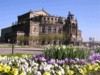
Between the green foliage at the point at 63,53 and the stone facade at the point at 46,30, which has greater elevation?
the stone facade at the point at 46,30

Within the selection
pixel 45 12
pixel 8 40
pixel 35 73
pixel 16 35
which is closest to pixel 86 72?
pixel 35 73

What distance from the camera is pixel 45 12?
117 meters

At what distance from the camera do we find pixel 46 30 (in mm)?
104625

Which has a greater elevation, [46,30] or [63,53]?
[46,30]

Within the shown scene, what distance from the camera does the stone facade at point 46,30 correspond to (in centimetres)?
10062

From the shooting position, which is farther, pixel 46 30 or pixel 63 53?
pixel 46 30

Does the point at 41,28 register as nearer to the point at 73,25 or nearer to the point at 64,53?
the point at 73,25

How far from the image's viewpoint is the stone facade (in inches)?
3962

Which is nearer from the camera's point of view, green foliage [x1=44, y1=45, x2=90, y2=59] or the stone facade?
green foliage [x1=44, y1=45, x2=90, y2=59]

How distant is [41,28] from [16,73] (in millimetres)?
96542

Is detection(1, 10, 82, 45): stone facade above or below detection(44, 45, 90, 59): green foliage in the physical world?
above

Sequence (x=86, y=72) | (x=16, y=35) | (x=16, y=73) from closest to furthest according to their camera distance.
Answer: (x=16, y=73)
(x=86, y=72)
(x=16, y=35)

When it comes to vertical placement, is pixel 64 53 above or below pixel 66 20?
below

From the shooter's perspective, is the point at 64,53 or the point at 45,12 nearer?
the point at 64,53
